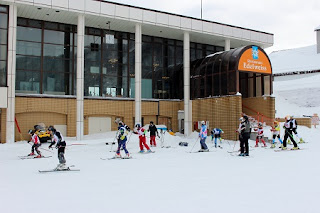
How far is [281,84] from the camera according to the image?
5238 centimetres

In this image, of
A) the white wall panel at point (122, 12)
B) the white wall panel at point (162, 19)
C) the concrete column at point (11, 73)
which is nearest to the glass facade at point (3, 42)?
the concrete column at point (11, 73)

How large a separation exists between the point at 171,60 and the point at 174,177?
2386 centimetres

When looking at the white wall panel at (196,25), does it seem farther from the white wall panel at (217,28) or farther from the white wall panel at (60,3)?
the white wall panel at (60,3)

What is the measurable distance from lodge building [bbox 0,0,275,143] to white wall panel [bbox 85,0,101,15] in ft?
0.28

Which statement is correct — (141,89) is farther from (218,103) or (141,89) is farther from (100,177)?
(100,177)

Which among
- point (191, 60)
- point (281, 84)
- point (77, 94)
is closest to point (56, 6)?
point (77, 94)

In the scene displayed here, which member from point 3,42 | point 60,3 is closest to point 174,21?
point 60,3

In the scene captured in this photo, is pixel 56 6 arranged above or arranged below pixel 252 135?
above

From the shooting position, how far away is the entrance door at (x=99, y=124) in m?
27.4

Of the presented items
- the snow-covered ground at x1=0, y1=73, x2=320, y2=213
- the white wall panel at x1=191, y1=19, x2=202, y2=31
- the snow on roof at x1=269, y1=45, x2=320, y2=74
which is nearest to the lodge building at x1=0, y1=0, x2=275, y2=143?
the white wall panel at x1=191, y1=19, x2=202, y2=31

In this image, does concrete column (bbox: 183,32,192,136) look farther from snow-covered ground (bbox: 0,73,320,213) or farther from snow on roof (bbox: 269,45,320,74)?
snow on roof (bbox: 269,45,320,74)

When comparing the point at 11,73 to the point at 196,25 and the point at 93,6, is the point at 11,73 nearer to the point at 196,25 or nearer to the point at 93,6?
the point at 93,6

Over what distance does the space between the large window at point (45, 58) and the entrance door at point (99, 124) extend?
311 cm

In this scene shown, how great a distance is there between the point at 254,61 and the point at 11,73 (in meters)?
19.9
